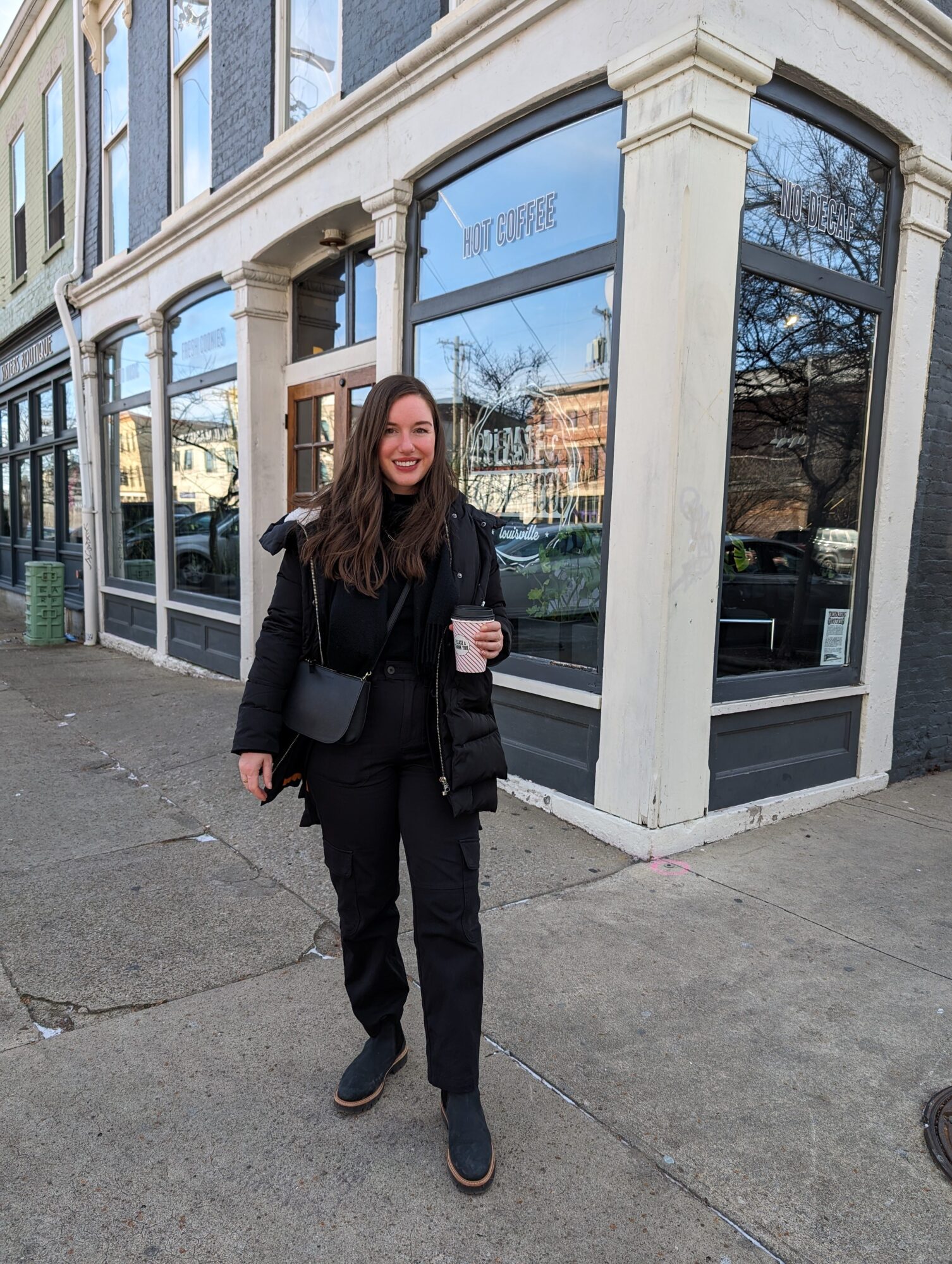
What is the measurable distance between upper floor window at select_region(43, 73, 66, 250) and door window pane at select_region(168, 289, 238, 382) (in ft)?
14.2

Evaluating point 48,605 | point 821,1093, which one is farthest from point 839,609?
point 48,605

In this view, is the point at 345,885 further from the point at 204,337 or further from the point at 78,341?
the point at 78,341

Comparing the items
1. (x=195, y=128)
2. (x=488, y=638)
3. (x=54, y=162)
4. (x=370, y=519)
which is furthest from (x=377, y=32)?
(x=54, y=162)

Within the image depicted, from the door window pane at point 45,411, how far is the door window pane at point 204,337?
455 centimetres

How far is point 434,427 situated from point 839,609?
3.72 metres

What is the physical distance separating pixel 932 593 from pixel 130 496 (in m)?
8.52

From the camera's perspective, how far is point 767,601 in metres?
4.95

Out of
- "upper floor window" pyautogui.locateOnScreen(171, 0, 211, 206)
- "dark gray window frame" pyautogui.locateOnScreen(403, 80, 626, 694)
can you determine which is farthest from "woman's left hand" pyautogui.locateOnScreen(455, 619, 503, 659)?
"upper floor window" pyautogui.locateOnScreen(171, 0, 211, 206)

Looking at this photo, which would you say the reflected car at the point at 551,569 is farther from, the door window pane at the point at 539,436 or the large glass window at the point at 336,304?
the large glass window at the point at 336,304

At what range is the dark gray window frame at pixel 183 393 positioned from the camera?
834 centimetres

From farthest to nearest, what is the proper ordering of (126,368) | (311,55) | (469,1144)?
(126,368)
(311,55)
(469,1144)

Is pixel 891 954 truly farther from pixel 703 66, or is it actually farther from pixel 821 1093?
pixel 703 66

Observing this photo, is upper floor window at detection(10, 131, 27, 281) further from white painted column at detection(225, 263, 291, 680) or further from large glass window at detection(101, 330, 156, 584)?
white painted column at detection(225, 263, 291, 680)

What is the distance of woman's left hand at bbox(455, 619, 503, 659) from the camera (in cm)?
226
